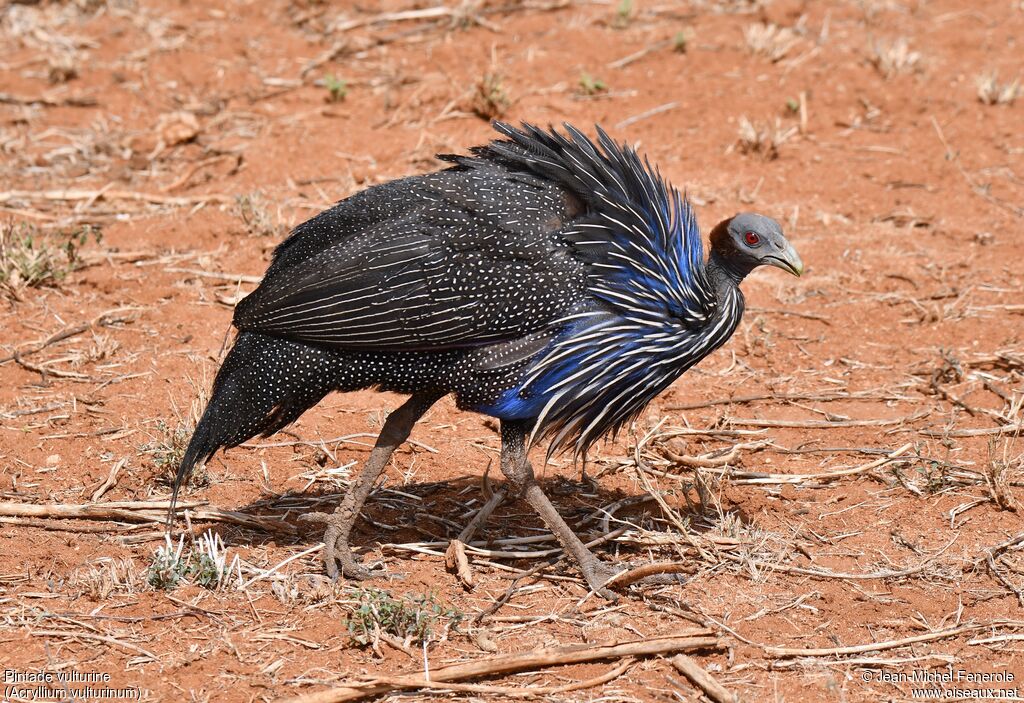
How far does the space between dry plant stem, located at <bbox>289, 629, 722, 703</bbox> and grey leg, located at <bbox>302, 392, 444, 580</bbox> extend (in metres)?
0.84

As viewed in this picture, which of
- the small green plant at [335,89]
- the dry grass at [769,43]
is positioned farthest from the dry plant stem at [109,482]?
the dry grass at [769,43]

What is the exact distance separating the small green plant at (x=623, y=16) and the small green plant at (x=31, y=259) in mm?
4812

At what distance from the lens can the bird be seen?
14.5ft

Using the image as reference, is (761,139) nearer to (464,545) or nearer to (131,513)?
(464,545)

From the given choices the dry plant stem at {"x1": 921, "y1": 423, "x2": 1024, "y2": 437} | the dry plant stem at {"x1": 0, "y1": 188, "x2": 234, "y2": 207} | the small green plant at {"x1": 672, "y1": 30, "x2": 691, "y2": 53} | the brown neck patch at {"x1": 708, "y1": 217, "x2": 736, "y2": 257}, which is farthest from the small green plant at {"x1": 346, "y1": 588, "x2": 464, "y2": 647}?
the small green plant at {"x1": 672, "y1": 30, "x2": 691, "y2": 53}

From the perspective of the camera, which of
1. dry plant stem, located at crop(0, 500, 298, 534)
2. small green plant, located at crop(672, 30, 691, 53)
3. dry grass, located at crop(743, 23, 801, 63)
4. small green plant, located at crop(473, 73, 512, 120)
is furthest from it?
small green plant, located at crop(672, 30, 691, 53)

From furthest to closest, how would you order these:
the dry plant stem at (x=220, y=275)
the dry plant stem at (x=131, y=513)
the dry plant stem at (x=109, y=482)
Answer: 1. the dry plant stem at (x=220, y=275)
2. the dry plant stem at (x=109, y=482)
3. the dry plant stem at (x=131, y=513)

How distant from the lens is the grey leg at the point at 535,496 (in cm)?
463

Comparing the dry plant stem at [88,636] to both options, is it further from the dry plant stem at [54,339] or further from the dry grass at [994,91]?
the dry grass at [994,91]

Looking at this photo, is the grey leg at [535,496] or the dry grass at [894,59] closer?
the grey leg at [535,496]

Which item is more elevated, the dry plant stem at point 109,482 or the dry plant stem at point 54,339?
the dry plant stem at point 54,339

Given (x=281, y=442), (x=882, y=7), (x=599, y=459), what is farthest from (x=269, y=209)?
(x=882, y=7)

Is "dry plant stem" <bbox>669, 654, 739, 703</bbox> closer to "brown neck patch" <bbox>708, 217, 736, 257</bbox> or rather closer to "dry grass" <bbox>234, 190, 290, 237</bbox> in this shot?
"brown neck patch" <bbox>708, 217, 736, 257</bbox>

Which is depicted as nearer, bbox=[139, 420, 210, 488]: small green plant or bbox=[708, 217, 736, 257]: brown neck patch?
bbox=[708, 217, 736, 257]: brown neck patch
